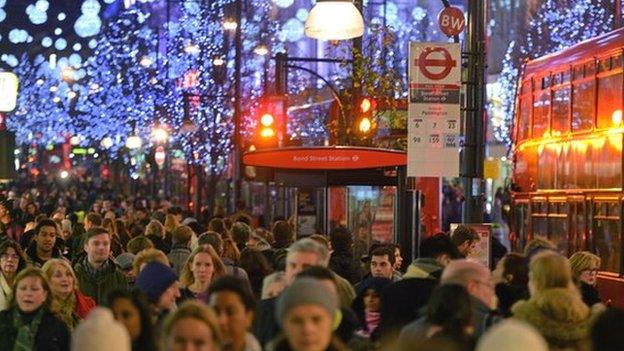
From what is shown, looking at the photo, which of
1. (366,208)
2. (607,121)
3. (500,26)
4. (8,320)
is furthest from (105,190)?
(8,320)

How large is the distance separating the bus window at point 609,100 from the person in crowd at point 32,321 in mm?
11153

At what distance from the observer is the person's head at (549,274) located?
942 cm

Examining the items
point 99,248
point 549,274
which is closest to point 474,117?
point 99,248

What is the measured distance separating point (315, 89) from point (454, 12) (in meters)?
37.9

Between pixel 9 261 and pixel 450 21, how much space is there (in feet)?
24.4

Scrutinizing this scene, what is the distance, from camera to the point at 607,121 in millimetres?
20562

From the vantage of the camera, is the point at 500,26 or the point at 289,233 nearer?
the point at 289,233

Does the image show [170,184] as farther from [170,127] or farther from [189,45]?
[189,45]

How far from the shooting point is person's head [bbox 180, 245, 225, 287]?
12.4m

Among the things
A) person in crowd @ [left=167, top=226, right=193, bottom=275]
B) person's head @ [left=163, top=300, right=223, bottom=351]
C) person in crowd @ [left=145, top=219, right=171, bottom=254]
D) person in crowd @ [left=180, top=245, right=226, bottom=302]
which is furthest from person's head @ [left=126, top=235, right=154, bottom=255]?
person's head @ [left=163, top=300, right=223, bottom=351]

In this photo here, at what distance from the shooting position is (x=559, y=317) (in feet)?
29.2

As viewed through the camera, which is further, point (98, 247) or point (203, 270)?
point (98, 247)

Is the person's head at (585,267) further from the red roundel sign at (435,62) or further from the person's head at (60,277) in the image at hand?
the person's head at (60,277)

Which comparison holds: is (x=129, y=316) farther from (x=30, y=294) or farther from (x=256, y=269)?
(x=256, y=269)
